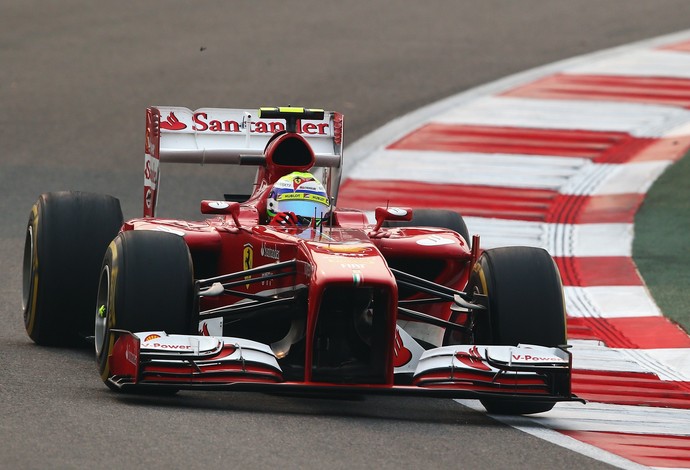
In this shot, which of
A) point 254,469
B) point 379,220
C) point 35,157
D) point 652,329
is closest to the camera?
point 254,469

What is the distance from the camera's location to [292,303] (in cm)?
812

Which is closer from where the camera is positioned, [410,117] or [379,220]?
[379,220]

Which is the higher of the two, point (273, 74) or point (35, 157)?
point (273, 74)

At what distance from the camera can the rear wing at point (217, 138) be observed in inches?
412

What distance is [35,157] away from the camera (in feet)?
50.7

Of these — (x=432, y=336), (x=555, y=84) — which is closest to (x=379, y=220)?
(x=432, y=336)

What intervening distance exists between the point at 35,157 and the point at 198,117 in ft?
17.4

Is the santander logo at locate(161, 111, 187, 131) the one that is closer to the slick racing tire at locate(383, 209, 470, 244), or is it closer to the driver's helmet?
the driver's helmet

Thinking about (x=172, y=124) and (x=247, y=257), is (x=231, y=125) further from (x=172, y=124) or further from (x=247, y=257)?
(x=247, y=257)

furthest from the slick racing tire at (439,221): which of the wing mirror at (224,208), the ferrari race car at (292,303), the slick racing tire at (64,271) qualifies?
the slick racing tire at (64,271)

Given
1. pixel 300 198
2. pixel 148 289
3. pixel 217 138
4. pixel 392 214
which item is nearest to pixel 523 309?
pixel 392 214

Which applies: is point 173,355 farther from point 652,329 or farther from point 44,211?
point 652,329

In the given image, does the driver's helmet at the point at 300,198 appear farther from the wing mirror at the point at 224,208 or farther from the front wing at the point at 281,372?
the front wing at the point at 281,372

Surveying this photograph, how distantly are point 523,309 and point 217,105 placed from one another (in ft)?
31.4
